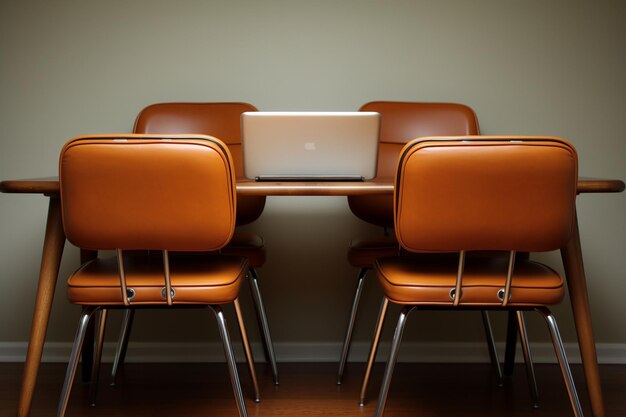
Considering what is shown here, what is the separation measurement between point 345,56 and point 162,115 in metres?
0.80

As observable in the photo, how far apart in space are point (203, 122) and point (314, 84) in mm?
513

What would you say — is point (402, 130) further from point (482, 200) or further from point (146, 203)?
point (146, 203)

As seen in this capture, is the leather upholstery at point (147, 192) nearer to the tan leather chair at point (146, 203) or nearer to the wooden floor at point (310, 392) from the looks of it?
the tan leather chair at point (146, 203)

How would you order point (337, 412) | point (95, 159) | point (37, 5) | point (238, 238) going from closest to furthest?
1. point (95, 159)
2. point (337, 412)
3. point (238, 238)
4. point (37, 5)

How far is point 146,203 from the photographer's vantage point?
1203 millimetres

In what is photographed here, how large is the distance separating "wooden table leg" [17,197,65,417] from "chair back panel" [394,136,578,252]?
888mm

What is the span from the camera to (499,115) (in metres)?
2.32

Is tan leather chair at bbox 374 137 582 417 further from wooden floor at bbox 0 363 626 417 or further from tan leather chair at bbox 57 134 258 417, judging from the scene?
wooden floor at bbox 0 363 626 417

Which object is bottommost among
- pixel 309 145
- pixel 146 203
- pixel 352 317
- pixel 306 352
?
pixel 306 352

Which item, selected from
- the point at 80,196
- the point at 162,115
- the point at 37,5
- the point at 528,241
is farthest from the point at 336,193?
the point at 37,5

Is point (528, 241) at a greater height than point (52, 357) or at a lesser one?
greater

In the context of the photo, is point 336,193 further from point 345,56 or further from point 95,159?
point 345,56

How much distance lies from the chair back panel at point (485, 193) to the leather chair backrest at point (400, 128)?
2.71 ft

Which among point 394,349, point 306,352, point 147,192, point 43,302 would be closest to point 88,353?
point 43,302
